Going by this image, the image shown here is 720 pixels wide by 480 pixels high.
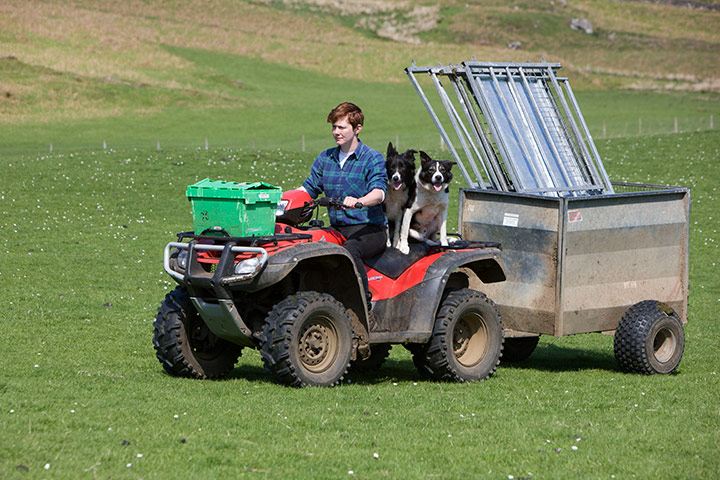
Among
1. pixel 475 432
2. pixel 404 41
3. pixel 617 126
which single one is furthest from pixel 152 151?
pixel 404 41

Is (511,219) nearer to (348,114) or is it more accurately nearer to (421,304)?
(421,304)

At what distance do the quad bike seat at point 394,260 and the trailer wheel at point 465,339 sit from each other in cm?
51

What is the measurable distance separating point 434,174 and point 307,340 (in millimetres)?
1975

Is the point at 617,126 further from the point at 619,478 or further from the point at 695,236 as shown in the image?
the point at 619,478

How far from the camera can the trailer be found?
1066 cm

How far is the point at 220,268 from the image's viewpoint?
345 inches

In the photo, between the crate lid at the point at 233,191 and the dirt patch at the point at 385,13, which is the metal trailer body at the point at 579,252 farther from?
the dirt patch at the point at 385,13

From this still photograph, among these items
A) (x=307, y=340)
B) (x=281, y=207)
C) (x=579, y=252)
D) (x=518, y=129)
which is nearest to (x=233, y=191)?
(x=281, y=207)

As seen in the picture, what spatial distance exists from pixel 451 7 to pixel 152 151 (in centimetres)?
8215

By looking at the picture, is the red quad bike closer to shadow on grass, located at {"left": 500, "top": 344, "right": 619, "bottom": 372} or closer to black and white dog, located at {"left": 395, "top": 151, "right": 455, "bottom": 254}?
black and white dog, located at {"left": 395, "top": 151, "right": 455, "bottom": 254}

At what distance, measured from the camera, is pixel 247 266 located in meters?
8.81

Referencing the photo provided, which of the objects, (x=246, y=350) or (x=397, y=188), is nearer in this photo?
(x=397, y=188)

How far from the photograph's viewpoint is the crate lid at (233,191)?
345 inches

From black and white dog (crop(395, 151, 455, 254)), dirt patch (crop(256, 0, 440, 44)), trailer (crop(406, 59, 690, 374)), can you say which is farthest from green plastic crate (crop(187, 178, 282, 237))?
dirt patch (crop(256, 0, 440, 44))
